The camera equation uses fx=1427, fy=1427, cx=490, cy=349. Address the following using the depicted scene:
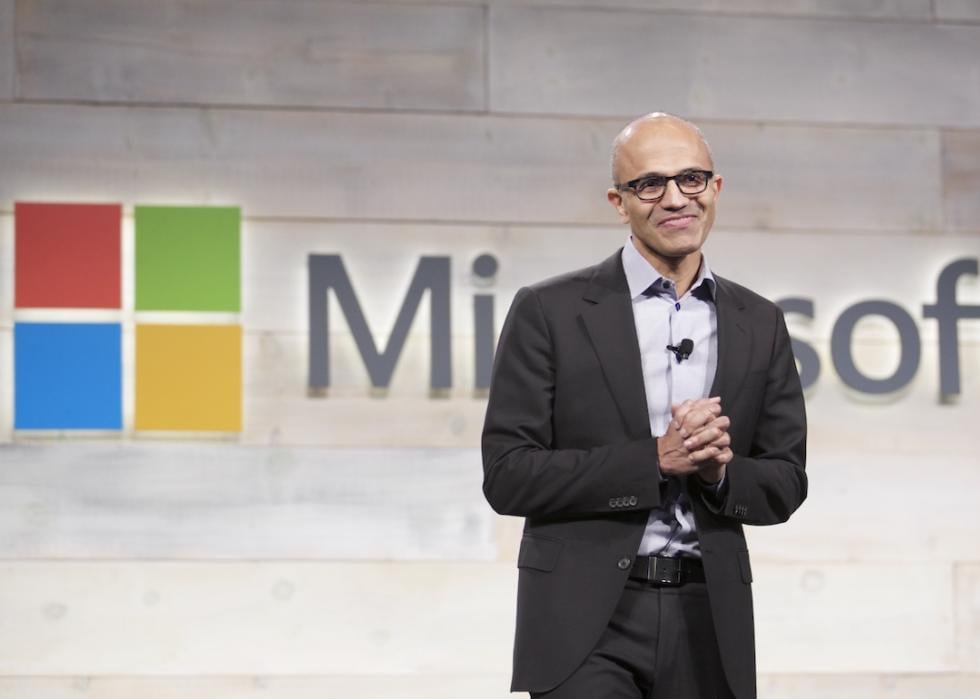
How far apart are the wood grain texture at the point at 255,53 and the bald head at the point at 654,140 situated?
1.77m

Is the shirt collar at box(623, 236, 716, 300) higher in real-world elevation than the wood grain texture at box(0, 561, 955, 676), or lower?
higher

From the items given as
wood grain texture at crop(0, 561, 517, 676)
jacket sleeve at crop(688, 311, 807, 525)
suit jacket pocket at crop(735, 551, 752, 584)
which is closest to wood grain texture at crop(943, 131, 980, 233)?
wood grain texture at crop(0, 561, 517, 676)

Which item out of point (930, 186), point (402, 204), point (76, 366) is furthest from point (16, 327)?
point (930, 186)

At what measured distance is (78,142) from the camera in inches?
151

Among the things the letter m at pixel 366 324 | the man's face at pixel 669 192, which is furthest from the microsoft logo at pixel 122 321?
the man's face at pixel 669 192

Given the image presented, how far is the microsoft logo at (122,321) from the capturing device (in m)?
3.75

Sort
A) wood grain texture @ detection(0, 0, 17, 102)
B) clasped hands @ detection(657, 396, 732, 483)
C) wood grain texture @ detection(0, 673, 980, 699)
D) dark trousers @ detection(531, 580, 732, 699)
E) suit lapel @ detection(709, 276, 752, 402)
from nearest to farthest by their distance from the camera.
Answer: clasped hands @ detection(657, 396, 732, 483), dark trousers @ detection(531, 580, 732, 699), suit lapel @ detection(709, 276, 752, 402), wood grain texture @ detection(0, 673, 980, 699), wood grain texture @ detection(0, 0, 17, 102)

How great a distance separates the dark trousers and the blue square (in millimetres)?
2033

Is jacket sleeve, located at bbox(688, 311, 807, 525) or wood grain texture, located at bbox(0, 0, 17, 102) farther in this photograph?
wood grain texture, located at bbox(0, 0, 17, 102)

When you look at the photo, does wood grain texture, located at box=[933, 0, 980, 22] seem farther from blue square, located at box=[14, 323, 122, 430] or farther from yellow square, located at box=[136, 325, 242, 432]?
blue square, located at box=[14, 323, 122, 430]

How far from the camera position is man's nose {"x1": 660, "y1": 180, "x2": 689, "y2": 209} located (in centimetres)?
213

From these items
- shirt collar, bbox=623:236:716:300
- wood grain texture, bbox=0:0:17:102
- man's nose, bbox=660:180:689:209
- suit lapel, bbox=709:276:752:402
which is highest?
wood grain texture, bbox=0:0:17:102

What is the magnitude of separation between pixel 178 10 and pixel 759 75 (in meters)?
1.62

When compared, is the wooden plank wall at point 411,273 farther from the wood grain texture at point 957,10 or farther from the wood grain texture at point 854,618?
the wood grain texture at point 957,10
